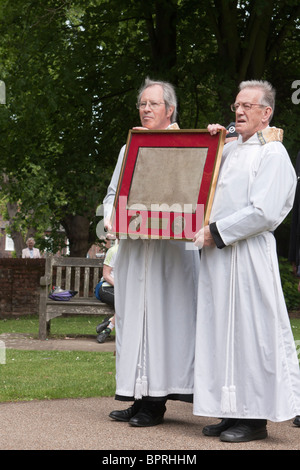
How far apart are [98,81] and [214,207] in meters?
13.8

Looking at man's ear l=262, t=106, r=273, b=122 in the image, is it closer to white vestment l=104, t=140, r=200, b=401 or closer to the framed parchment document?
the framed parchment document

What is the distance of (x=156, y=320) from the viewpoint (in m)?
5.36

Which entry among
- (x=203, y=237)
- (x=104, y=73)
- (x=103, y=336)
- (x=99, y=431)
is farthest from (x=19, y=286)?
(x=203, y=237)

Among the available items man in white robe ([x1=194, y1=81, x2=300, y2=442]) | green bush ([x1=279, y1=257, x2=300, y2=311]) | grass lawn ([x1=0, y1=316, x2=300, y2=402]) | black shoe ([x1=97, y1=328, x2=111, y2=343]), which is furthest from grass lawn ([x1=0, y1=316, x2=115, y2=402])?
green bush ([x1=279, y1=257, x2=300, y2=311])

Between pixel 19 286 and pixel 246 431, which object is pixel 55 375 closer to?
pixel 246 431

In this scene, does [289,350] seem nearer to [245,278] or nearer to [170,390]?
[245,278]

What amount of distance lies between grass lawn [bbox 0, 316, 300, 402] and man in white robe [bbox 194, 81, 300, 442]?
187 centimetres

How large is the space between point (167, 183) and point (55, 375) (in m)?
3.24

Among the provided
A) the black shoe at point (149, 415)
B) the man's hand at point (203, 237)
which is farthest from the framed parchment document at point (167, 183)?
the black shoe at point (149, 415)

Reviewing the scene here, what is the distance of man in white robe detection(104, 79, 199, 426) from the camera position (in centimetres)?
530

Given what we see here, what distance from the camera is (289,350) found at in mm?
4938

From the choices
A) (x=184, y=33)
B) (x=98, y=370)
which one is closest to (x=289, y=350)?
(x=98, y=370)

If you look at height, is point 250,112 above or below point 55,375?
above

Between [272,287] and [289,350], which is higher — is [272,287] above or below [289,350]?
above
